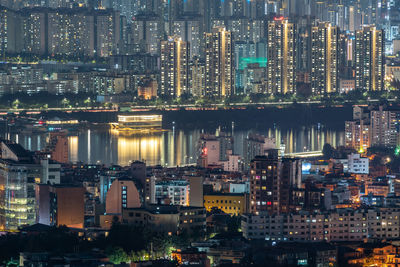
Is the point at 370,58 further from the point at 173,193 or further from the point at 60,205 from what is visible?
the point at 60,205

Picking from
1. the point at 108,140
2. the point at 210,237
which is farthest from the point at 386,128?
the point at 210,237

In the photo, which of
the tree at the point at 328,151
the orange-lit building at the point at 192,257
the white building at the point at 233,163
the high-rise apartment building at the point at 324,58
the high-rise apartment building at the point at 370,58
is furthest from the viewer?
the high-rise apartment building at the point at 370,58

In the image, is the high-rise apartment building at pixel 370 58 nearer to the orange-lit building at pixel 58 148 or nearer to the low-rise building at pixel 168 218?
the orange-lit building at pixel 58 148

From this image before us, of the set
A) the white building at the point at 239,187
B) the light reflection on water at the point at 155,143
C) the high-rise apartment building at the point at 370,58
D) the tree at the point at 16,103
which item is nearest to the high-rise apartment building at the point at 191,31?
the high-rise apartment building at the point at 370,58

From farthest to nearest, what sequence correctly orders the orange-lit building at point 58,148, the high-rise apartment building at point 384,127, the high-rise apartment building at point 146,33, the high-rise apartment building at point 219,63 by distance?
1. the high-rise apartment building at point 146,33
2. the high-rise apartment building at point 219,63
3. the high-rise apartment building at point 384,127
4. the orange-lit building at point 58,148

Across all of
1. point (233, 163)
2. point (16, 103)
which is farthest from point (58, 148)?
point (16, 103)
